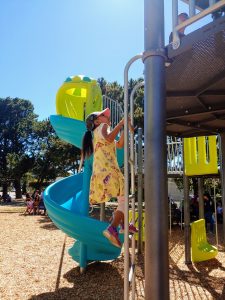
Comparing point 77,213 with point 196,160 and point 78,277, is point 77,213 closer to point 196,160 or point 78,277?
point 78,277

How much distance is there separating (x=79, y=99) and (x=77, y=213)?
347 cm

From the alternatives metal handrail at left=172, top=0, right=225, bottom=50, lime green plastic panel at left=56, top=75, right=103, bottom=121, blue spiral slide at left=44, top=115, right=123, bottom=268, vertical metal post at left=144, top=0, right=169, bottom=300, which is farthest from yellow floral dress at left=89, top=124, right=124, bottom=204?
lime green plastic panel at left=56, top=75, right=103, bottom=121

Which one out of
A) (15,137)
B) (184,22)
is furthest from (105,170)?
(15,137)

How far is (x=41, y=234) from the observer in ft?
40.1

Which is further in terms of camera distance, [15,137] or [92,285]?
[15,137]

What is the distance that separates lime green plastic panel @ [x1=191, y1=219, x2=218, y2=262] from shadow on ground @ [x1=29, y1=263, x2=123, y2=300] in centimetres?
205

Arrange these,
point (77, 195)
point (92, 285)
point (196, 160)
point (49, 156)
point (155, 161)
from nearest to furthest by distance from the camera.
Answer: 1. point (155, 161)
2. point (92, 285)
3. point (77, 195)
4. point (196, 160)
5. point (49, 156)

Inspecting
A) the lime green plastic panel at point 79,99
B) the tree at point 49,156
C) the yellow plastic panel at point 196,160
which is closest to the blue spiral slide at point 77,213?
the lime green plastic panel at point 79,99

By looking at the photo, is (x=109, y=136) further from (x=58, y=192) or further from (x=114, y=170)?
(x=58, y=192)

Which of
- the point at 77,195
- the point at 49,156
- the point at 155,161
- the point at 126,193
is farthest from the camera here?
the point at 49,156

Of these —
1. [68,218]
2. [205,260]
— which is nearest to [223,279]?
[205,260]

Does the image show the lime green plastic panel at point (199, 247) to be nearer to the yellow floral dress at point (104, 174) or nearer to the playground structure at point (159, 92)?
the yellow floral dress at point (104, 174)

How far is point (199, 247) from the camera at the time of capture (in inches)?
310

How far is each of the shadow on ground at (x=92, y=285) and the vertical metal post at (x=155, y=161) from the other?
3000 mm
